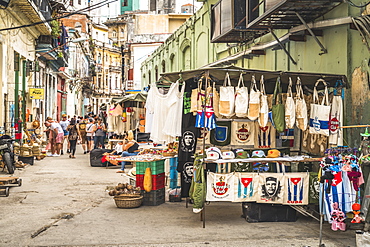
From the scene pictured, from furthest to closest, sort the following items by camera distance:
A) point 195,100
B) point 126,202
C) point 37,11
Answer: point 37,11
point 126,202
point 195,100

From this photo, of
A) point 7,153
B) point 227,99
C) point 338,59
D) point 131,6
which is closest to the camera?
point 227,99

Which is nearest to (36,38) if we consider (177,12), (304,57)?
(304,57)

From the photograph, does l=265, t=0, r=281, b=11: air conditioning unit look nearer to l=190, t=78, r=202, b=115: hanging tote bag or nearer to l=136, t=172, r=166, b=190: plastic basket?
l=190, t=78, r=202, b=115: hanging tote bag

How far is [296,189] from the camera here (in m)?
8.13

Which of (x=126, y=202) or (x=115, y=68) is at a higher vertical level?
(x=115, y=68)

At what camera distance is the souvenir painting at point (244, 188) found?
809 cm

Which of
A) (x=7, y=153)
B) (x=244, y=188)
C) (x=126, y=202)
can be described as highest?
(x=7, y=153)

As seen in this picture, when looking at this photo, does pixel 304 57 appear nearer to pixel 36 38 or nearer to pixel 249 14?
pixel 249 14

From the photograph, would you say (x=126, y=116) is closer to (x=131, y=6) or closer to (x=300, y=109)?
(x=300, y=109)

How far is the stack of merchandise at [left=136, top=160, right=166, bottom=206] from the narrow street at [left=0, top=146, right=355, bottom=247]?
0.70 feet

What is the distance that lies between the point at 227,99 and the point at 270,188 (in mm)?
1632

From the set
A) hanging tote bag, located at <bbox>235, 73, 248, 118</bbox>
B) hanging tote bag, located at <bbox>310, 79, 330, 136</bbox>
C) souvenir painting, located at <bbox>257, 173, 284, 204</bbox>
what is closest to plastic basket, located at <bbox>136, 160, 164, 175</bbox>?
hanging tote bag, located at <bbox>235, 73, 248, 118</bbox>

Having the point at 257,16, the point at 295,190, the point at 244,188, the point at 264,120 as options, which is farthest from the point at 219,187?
the point at 257,16

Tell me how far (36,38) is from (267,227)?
1819cm
